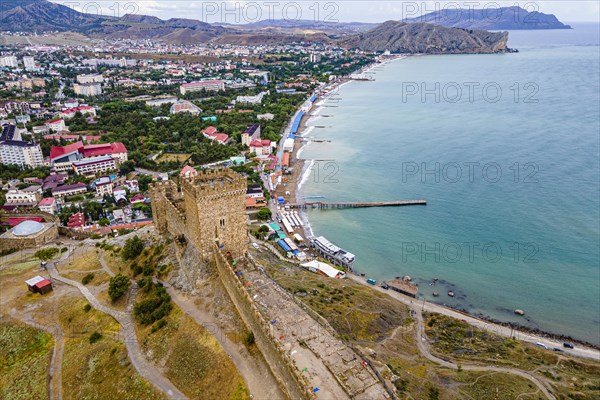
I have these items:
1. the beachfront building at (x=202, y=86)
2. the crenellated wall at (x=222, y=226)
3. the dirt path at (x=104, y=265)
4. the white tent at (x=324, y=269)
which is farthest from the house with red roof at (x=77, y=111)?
the crenellated wall at (x=222, y=226)

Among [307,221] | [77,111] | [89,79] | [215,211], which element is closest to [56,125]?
[77,111]

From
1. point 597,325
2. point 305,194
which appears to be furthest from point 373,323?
point 305,194

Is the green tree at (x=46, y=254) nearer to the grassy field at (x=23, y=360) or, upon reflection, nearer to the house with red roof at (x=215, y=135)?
the grassy field at (x=23, y=360)

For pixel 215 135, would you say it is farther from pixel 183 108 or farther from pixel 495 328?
pixel 495 328

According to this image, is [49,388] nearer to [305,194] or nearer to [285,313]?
[285,313]

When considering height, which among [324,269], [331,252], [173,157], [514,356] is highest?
[173,157]
